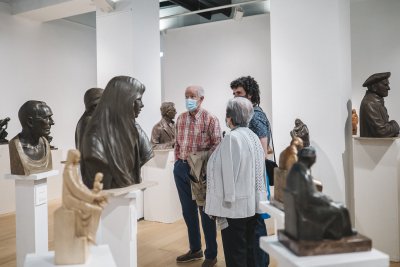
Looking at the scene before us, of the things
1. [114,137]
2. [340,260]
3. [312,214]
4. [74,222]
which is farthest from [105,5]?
[340,260]

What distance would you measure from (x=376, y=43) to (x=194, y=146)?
456cm

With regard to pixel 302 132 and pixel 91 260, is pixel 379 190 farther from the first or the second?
pixel 91 260

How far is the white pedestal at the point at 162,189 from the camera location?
16.5 feet

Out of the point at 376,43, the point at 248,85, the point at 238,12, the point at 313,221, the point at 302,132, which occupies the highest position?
the point at 238,12

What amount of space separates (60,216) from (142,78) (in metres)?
3.78

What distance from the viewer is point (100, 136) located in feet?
8.13

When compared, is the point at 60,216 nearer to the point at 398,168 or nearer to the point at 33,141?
the point at 33,141

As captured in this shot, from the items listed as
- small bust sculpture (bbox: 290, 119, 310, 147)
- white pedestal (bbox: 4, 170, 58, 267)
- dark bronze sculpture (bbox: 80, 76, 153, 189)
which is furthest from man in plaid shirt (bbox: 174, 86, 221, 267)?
white pedestal (bbox: 4, 170, 58, 267)

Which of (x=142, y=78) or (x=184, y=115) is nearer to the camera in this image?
(x=184, y=115)

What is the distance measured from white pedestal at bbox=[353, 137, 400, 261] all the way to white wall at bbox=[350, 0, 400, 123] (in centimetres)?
317

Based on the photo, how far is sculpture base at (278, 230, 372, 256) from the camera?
1385mm

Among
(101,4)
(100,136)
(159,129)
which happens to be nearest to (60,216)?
(100,136)

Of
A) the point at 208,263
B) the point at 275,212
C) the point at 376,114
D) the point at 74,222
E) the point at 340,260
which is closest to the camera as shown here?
the point at 340,260

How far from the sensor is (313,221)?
1409mm
